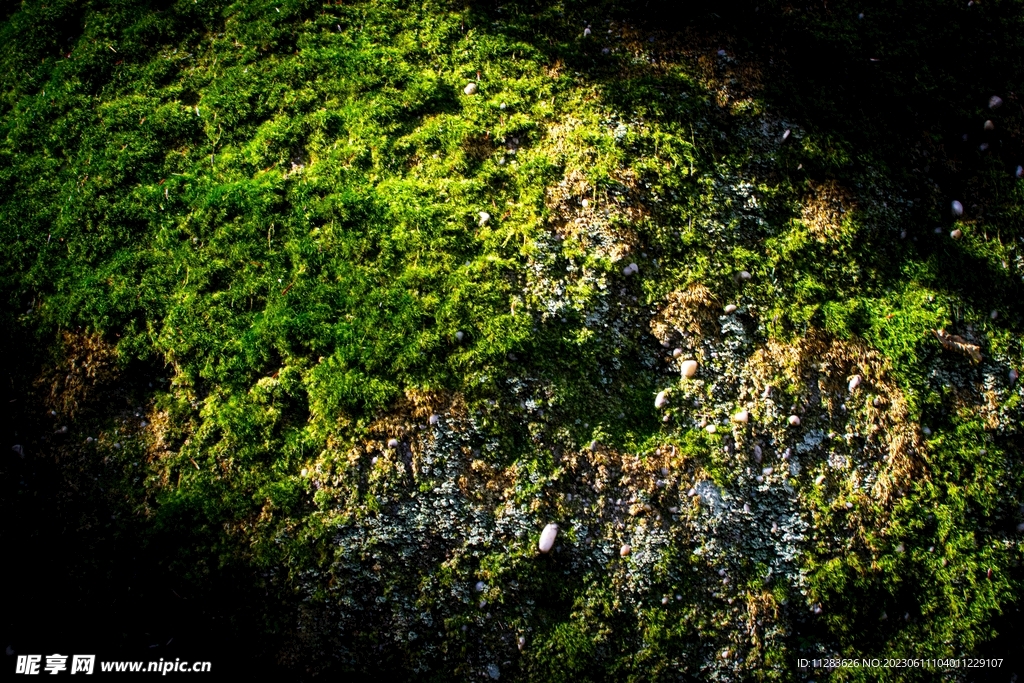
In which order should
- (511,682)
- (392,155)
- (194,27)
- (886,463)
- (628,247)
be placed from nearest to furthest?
1. (511,682)
2. (886,463)
3. (628,247)
4. (392,155)
5. (194,27)

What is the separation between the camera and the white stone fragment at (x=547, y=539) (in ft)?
11.0

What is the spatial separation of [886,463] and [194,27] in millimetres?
6495

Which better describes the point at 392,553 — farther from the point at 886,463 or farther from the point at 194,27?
the point at 194,27

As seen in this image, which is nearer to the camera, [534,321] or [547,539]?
[547,539]

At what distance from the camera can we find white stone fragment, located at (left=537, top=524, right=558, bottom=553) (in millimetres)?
3354

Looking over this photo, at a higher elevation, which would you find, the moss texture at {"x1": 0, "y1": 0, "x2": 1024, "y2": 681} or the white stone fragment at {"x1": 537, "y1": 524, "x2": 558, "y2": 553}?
the moss texture at {"x1": 0, "y1": 0, "x2": 1024, "y2": 681}

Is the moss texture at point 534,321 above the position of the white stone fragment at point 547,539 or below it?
above

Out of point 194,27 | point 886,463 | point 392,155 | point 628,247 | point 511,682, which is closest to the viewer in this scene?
point 511,682

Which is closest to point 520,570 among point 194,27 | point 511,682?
point 511,682

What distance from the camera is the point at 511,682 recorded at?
321cm

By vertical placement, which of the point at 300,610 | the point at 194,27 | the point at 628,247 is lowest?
the point at 300,610

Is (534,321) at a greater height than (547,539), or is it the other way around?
(534,321)

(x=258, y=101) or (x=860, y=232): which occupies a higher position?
(x=258, y=101)

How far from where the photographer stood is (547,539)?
3355mm
